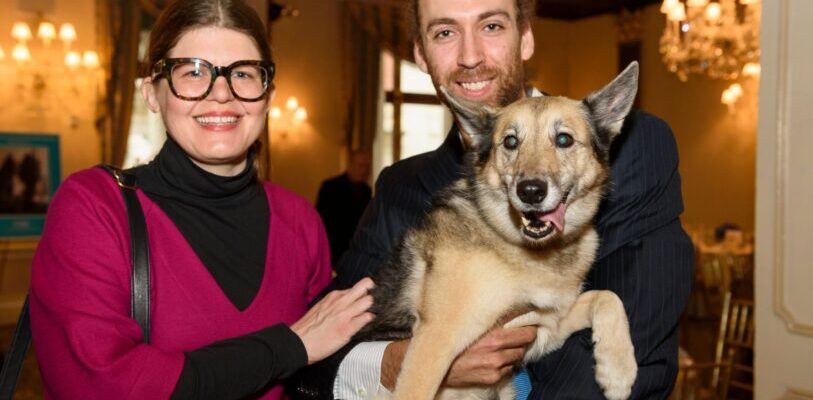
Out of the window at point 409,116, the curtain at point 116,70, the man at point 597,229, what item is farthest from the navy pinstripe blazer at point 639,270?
the window at point 409,116

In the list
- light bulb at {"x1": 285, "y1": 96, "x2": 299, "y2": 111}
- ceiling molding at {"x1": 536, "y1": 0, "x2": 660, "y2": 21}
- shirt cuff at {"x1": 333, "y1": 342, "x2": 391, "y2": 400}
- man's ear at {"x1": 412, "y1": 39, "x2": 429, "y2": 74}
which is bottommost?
shirt cuff at {"x1": 333, "y1": 342, "x2": 391, "y2": 400}

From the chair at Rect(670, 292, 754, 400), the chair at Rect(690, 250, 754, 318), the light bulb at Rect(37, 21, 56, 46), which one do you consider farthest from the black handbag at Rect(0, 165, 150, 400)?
the light bulb at Rect(37, 21, 56, 46)

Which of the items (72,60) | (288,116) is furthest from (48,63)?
(288,116)

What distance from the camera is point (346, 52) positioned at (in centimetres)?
1359

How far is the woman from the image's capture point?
184cm

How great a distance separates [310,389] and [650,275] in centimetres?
118

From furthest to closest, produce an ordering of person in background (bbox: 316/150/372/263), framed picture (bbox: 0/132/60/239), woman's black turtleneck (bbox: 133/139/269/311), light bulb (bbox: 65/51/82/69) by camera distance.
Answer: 1. light bulb (bbox: 65/51/82/69)
2. framed picture (bbox: 0/132/60/239)
3. person in background (bbox: 316/150/372/263)
4. woman's black turtleneck (bbox: 133/139/269/311)

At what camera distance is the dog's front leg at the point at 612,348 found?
201 centimetres

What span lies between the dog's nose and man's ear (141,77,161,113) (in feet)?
4.08

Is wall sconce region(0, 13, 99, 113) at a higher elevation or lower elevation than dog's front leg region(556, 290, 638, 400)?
higher

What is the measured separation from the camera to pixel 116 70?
37.4 ft

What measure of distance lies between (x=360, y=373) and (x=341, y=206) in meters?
7.12

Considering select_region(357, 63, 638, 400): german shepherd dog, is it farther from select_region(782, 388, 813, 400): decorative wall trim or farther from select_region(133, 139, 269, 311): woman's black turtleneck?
select_region(782, 388, 813, 400): decorative wall trim

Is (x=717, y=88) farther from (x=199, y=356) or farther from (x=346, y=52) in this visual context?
(x=199, y=356)
